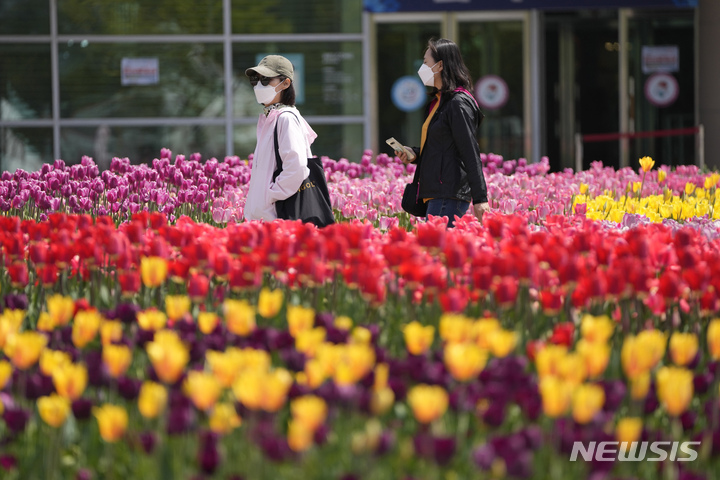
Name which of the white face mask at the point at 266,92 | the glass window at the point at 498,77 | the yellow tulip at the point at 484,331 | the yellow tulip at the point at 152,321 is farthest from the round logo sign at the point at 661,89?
the yellow tulip at the point at 152,321

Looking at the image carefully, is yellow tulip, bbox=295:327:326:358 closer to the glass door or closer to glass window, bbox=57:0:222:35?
glass window, bbox=57:0:222:35

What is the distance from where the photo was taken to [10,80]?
14695 mm

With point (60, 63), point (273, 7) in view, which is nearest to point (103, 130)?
point (60, 63)

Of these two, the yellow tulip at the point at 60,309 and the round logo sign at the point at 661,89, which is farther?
the round logo sign at the point at 661,89

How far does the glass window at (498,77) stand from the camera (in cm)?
1474

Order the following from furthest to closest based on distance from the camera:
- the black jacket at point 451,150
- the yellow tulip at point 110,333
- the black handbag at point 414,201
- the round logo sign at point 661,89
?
1. the round logo sign at point 661,89
2. the black handbag at point 414,201
3. the black jacket at point 451,150
4. the yellow tulip at point 110,333

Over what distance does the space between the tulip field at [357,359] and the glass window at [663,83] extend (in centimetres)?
1165

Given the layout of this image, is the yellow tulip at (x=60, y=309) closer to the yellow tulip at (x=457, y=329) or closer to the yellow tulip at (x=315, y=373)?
the yellow tulip at (x=315, y=373)

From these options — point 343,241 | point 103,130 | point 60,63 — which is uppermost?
point 60,63

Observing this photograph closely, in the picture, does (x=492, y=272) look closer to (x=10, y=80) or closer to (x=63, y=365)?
(x=63, y=365)

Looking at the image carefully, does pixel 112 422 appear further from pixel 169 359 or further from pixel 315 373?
pixel 315 373

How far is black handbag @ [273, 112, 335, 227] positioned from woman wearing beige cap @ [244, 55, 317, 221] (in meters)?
0.04

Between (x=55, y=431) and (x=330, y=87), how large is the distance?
12.7 m

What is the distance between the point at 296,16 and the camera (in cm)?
1463
